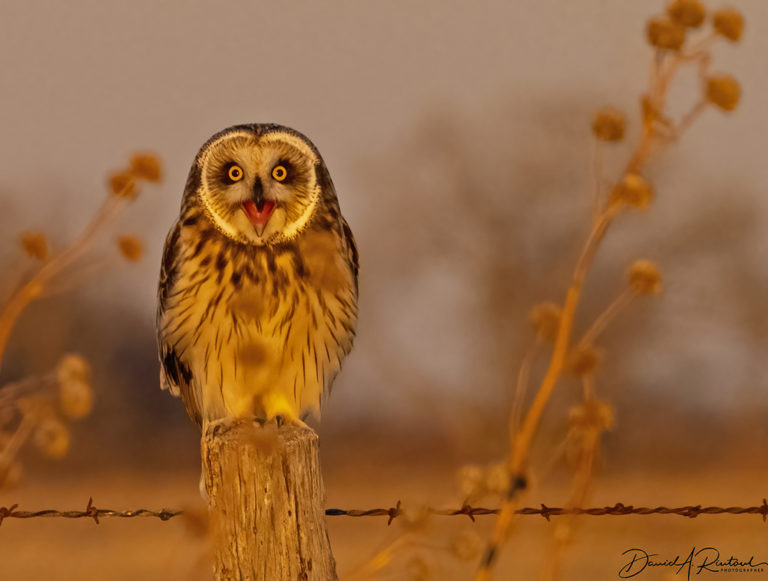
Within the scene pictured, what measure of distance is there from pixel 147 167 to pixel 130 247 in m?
0.23

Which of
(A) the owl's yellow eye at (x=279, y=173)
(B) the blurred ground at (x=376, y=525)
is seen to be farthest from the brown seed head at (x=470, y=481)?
(B) the blurred ground at (x=376, y=525)

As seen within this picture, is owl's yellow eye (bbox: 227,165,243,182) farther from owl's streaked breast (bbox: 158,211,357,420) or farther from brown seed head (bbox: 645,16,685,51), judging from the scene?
brown seed head (bbox: 645,16,685,51)

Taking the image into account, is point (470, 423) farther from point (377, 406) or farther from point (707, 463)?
point (707, 463)

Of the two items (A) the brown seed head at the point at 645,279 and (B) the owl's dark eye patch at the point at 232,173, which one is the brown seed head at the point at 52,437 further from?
(A) the brown seed head at the point at 645,279

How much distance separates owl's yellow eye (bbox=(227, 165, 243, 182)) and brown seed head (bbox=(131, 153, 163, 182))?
0.46 meters

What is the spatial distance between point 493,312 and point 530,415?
15.3 meters

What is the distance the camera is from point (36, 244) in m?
3.33

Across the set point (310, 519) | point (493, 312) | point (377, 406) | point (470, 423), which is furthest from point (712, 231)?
point (310, 519)

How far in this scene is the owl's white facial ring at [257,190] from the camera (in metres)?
3.90

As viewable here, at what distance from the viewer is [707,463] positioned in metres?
24.6

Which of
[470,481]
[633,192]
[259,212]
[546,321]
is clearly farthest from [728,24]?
[259,212]

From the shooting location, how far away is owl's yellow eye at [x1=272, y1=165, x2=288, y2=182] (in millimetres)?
3955

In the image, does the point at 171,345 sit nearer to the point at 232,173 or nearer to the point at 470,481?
the point at 232,173

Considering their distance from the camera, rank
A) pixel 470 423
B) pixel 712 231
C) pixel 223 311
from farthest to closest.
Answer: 1. pixel 712 231
2. pixel 470 423
3. pixel 223 311
